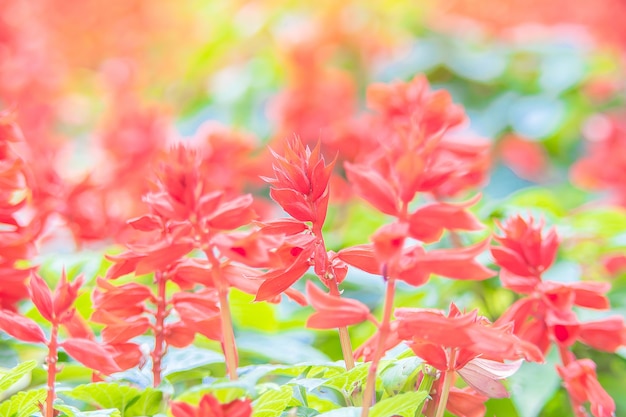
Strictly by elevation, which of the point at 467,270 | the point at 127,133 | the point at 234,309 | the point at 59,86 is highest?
the point at 59,86

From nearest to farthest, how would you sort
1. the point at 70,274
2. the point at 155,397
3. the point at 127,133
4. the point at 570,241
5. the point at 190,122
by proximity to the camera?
the point at 155,397
the point at 70,274
the point at 570,241
the point at 127,133
the point at 190,122

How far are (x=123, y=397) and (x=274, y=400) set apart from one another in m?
0.17

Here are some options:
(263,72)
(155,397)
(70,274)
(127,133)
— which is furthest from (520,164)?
(155,397)

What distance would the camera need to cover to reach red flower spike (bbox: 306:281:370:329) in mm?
579

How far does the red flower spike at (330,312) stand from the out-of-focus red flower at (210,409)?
0.23ft

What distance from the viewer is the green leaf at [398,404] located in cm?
61

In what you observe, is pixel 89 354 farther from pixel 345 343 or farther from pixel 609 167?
pixel 609 167

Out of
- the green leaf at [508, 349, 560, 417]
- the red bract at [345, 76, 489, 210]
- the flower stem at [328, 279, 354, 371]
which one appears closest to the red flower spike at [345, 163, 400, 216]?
the red bract at [345, 76, 489, 210]

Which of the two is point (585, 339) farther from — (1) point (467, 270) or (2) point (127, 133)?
(2) point (127, 133)

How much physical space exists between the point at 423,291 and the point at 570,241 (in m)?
0.26

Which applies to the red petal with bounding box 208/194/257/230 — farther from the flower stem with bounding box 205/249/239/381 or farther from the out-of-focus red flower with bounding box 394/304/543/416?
the out-of-focus red flower with bounding box 394/304/543/416

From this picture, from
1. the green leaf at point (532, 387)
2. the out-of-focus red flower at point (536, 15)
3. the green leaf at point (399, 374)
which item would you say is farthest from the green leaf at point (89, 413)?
the out-of-focus red flower at point (536, 15)

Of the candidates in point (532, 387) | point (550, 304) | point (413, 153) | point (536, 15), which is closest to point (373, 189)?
point (413, 153)

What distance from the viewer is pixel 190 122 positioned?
2553 mm
